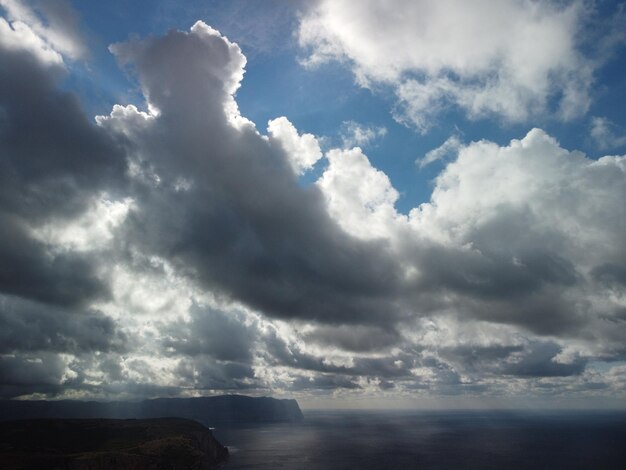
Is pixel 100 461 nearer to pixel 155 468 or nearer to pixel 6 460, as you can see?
pixel 155 468

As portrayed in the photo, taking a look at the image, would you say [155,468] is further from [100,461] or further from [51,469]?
[51,469]

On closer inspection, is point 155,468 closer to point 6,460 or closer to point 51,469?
point 51,469

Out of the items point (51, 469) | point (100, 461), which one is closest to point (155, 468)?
point (100, 461)

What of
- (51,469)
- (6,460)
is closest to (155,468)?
(51,469)

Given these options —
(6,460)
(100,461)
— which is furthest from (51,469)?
(6,460)

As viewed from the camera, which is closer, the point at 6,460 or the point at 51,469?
the point at 51,469

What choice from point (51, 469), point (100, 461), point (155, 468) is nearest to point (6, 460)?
point (51, 469)

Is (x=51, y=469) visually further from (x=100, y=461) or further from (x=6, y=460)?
(x=6, y=460)
